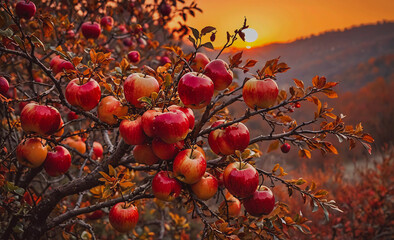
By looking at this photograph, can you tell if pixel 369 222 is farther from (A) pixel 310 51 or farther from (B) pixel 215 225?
(A) pixel 310 51

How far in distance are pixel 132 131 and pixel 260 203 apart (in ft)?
2.22

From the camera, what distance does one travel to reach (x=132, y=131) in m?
1.20

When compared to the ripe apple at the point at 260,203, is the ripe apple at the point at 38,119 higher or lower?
higher

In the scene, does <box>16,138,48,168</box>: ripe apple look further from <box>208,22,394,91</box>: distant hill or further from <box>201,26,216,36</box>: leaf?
<box>208,22,394,91</box>: distant hill

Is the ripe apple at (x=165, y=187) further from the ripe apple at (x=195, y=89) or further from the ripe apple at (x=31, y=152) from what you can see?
the ripe apple at (x=31, y=152)

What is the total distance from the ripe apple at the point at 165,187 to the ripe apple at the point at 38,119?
0.59 metres

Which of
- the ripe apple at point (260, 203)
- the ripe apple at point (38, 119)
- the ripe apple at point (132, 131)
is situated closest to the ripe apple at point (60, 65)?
the ripe apple at point (38, 119)

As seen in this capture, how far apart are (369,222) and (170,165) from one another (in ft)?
13.7

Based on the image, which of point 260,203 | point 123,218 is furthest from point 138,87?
point 260,203

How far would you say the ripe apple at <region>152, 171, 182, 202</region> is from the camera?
3.99ft

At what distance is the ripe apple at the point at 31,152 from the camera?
1.47m

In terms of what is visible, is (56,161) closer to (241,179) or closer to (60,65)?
(60,65)

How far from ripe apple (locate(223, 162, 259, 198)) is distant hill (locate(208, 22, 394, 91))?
23.2 m

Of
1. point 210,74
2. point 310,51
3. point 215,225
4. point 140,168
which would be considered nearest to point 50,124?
point 140,168
